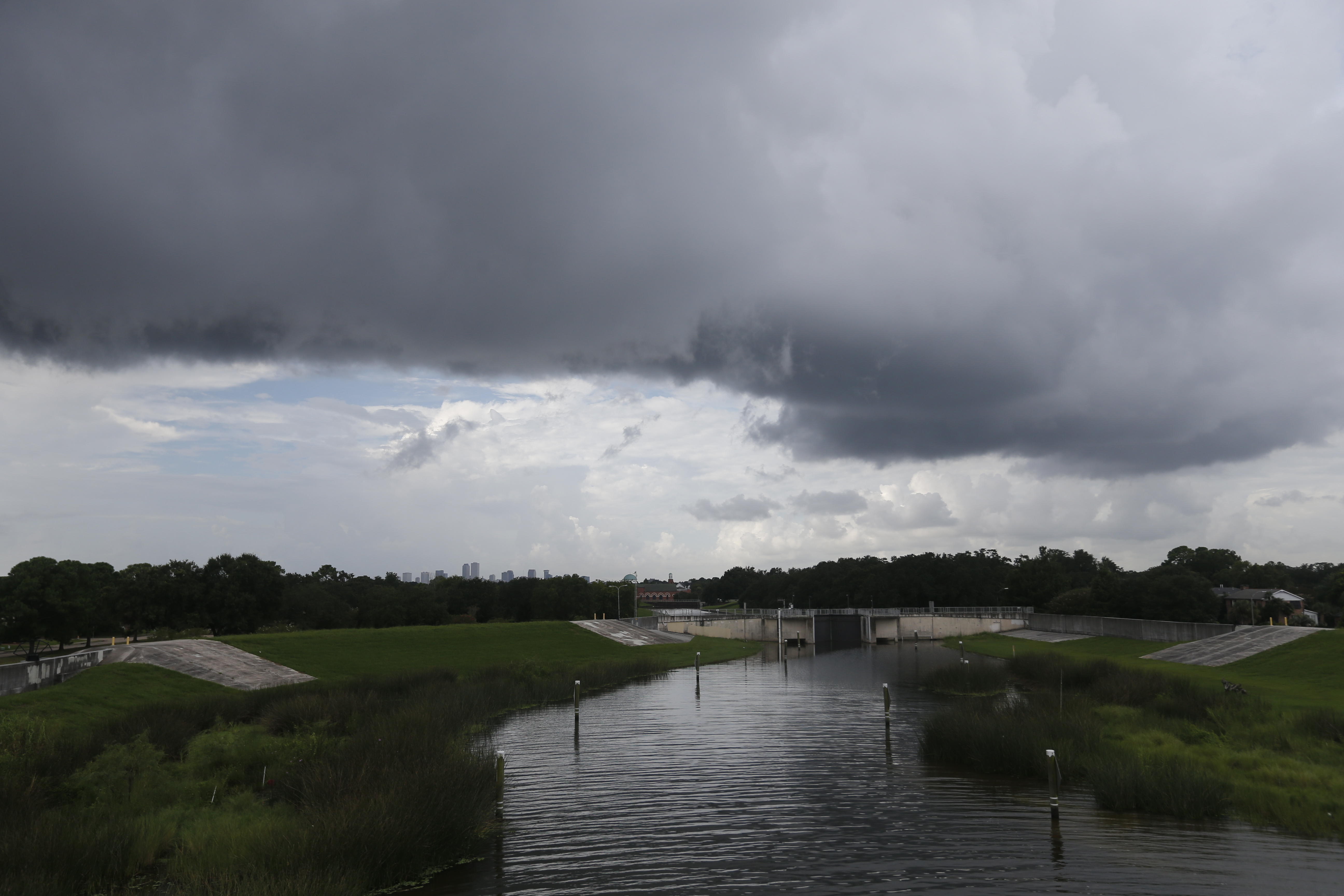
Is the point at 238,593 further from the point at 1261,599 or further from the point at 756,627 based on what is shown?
the point at 1261,599

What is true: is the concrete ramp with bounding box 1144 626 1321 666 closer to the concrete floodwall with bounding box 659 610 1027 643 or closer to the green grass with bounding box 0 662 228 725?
the green grass with bounding box 0 662 228 725

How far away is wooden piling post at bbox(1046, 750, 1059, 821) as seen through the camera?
20.3 meters

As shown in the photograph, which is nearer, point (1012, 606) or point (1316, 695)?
point (1316, 695)

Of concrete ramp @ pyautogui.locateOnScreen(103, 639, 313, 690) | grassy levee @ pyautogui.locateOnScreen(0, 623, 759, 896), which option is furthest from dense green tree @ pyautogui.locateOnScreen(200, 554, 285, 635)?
grassy levee @ pyautogui.locateOnScreen(0, 623, 759, 896)

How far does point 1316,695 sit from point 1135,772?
27403 mm

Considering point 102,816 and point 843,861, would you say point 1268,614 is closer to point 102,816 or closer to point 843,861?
point 843,861

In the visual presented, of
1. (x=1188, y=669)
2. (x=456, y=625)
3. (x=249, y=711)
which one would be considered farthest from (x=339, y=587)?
(x=1188, y=669)

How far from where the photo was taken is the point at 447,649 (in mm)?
78938

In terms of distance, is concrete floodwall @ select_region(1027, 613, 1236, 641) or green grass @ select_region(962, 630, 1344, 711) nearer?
green grass @ select_region(962, 630, 1344, 711)

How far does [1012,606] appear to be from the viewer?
174m

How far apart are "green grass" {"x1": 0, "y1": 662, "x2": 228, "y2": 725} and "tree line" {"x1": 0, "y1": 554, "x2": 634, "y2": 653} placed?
26.3 metres

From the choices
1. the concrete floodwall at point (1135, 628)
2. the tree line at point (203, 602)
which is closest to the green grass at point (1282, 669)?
the concrete floodwall at point (1135, 628)

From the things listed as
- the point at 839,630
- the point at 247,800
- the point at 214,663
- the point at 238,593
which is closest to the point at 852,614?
the point at 839,630

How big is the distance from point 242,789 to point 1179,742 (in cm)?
3096
